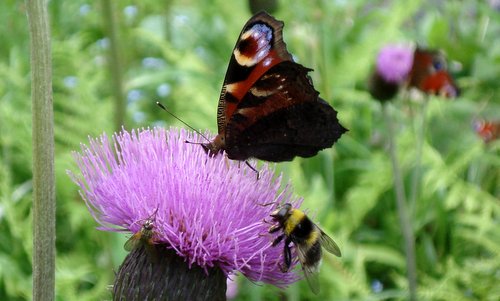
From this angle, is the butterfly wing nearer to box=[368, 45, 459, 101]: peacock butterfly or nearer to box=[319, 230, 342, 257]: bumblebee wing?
box=[319, 230, 342, 257]: bumblebee wing

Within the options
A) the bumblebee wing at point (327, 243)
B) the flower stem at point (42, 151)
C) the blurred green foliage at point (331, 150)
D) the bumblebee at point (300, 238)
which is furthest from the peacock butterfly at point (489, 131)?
the flower stem at point (42, 151)

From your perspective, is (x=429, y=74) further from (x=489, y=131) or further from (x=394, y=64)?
(x=489, y=131)

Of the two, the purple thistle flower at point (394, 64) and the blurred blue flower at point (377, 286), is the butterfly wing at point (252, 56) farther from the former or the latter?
the blurred blue flower at point (377, 286)

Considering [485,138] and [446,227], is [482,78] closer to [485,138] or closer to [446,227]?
[485,138]

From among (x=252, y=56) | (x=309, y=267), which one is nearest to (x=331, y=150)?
(x=252, y=56)

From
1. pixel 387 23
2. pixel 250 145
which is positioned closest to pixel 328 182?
pixel 387 23

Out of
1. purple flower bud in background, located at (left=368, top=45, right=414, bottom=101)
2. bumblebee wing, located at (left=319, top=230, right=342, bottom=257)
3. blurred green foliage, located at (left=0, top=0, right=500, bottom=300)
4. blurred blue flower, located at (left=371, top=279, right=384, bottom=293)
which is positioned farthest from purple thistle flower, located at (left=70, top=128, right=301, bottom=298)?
blurred blue flower, located at (left=371, top=279, right=384, bottom=293)

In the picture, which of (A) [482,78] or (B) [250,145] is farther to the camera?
(A) [482,78]
